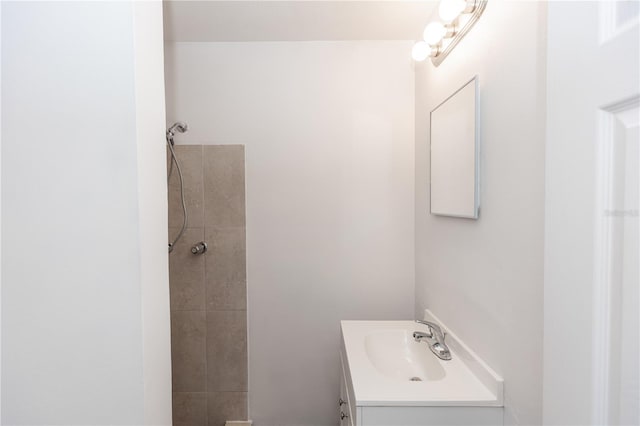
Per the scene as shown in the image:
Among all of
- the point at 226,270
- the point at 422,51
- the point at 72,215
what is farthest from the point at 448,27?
the point at 226,270

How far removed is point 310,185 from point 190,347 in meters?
1.22

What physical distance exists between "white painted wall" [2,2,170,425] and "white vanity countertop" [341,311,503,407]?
0.70 metres

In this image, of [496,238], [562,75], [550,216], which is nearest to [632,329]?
[550,216]

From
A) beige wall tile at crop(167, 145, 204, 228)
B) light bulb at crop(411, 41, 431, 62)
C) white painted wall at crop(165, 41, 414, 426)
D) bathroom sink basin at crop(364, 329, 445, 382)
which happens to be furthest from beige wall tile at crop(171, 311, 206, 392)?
light bulb at crop(411, 41, 431, 62)

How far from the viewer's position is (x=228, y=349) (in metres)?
1.78

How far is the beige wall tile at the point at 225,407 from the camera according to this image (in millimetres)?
1771

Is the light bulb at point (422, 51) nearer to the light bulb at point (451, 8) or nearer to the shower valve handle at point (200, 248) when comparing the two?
the light bulb at point (451, 8)

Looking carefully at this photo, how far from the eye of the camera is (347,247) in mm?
1766

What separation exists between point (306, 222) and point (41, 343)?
123 centimetres

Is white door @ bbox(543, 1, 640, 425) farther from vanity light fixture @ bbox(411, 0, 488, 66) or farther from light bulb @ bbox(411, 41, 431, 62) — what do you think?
light bulb @ bbox(411, 41, 431, 62)

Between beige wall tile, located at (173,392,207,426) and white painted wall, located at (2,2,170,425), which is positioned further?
beige wall tile, located at (173,392,207,426)

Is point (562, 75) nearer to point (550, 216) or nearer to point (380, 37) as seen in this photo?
point (550, 216)

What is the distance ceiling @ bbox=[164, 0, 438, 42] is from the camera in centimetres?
142

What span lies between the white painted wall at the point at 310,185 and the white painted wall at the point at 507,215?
55 centimetres
